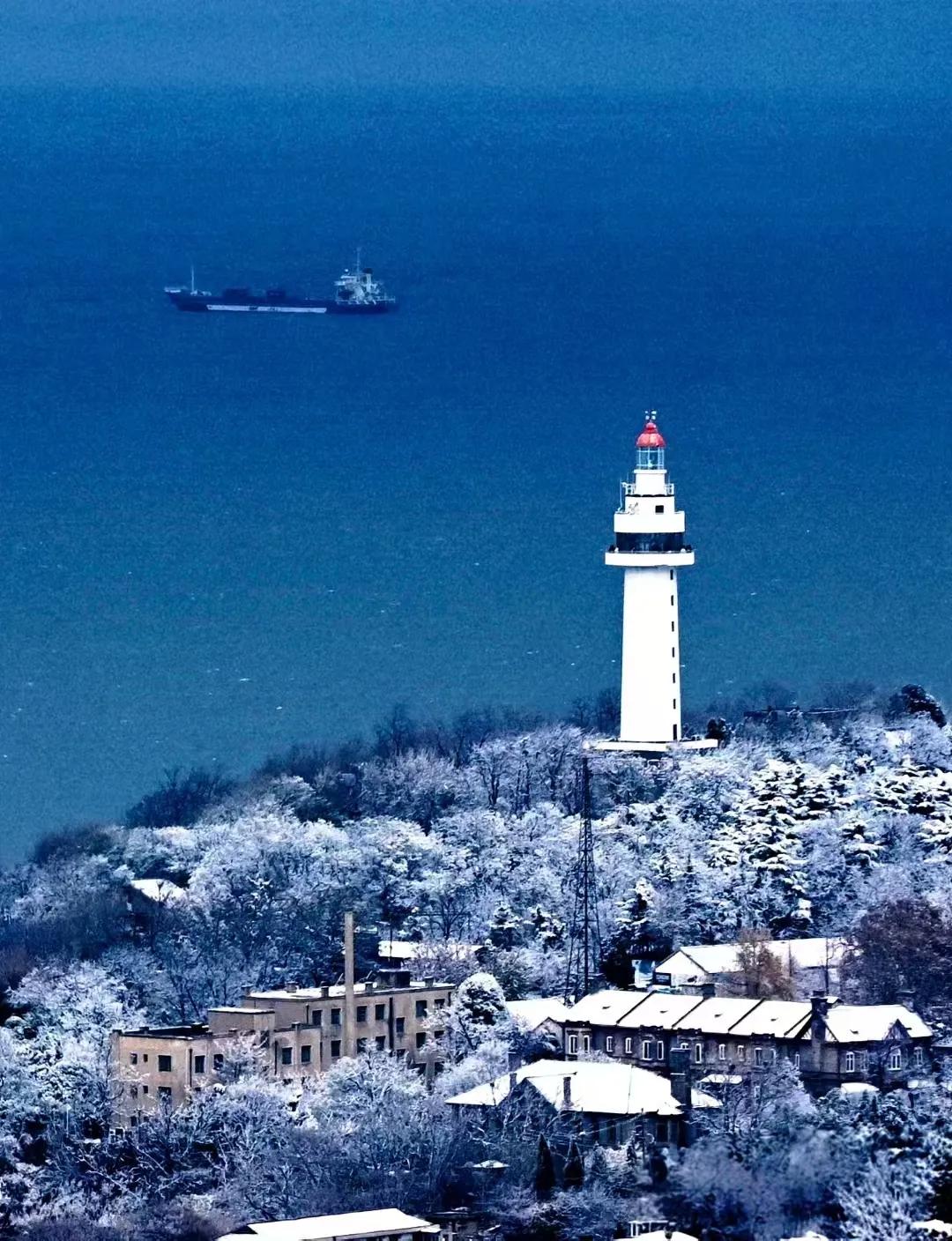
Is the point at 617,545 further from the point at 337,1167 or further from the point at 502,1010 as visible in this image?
the point at 337,1167

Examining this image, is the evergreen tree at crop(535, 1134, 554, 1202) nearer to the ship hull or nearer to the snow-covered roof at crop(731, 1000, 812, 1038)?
the snow-covered roof at crop(731, 1000, 812, 1038)

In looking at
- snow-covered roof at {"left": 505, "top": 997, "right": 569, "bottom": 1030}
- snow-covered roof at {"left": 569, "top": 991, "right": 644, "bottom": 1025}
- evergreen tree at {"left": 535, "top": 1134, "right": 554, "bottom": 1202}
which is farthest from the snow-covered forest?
snow-covered roof at {"left": 569, "top": 991, "right": 644, "bottom": 1025}

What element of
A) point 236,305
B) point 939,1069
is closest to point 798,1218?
point 939,1069

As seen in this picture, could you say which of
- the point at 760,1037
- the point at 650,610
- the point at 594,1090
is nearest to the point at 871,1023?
the point at 760,1037

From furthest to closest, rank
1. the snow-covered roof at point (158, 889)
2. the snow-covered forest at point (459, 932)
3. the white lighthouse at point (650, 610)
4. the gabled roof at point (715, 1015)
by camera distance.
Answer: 1. the white lighthouse at point (650, 610)
2. the snow-covered roof at point (158, 889)
3. the gabled roof at point (715, 1015)
4. the snow-covered forest at point (459, 932)

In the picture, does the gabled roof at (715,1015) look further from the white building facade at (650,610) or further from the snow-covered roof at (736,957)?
the white building facade at (650,610)

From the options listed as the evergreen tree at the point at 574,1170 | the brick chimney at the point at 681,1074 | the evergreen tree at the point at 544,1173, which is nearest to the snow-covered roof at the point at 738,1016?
the brick chimney at the point at 681,1074
